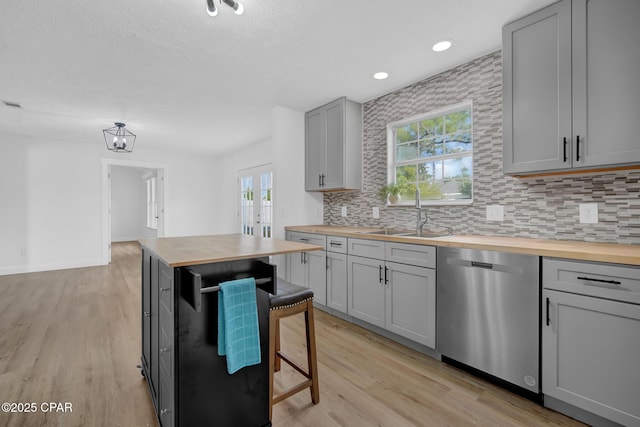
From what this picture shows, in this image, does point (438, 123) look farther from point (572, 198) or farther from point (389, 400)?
point (389, 400)

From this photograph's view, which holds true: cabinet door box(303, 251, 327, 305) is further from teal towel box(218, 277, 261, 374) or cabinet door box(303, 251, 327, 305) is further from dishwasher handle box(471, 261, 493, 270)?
teal towel box(218, 277, 261, 374)

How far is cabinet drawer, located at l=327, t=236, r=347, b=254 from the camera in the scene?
2.94 meters

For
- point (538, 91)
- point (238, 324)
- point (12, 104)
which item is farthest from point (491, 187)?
point (12, 104)

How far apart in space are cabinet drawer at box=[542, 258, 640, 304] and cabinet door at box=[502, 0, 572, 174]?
685mm

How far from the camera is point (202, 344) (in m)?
1.33

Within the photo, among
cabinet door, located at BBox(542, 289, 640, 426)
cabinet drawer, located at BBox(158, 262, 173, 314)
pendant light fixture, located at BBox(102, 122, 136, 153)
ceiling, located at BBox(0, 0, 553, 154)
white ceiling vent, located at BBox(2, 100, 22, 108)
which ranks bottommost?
cabinet door, located at BBox(542, 289, 640, 426)

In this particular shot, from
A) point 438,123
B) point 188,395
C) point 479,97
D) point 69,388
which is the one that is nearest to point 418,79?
point 438,123

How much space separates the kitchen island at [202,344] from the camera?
1.27 meters

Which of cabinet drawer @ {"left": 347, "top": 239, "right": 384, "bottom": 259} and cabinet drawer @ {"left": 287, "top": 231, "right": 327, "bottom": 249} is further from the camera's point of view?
cabinet drawer @ {"left": 287, "top": 231, "right": 327, "bottom": 249}

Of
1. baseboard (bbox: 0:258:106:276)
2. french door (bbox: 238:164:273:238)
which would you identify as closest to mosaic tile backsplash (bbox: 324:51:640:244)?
french door (bbox: 238:164:273:238)

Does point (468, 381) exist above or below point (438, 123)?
below

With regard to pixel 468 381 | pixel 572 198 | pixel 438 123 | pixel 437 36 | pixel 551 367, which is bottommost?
pixel 468 381

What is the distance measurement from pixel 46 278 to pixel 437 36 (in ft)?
21.1

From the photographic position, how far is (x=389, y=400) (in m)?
1.79
